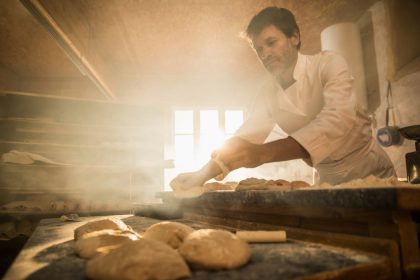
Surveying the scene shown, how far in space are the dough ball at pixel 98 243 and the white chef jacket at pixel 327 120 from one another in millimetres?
1285

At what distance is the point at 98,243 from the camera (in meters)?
0.98

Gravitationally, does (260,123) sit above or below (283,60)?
below

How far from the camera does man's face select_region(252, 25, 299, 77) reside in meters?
2.24

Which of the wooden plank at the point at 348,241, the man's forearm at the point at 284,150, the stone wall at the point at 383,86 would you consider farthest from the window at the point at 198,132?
the wooden plank at the point at 348,241

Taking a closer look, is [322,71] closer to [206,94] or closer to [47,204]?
[47,204]

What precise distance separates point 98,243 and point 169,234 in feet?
0.91

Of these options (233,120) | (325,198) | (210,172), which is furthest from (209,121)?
(325,198)

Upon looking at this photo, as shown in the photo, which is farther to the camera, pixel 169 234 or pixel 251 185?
pixel 251 185

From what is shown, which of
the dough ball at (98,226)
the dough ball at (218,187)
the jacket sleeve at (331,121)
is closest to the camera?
the dough ball at (98,226)

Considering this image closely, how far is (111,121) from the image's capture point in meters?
5.44

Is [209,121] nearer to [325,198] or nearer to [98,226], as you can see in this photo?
[98,226]

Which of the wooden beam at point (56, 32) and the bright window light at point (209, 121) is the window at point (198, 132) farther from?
the wooden beam at point (56, 32)

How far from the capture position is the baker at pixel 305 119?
72.6 inches

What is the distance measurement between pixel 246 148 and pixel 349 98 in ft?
2.82
